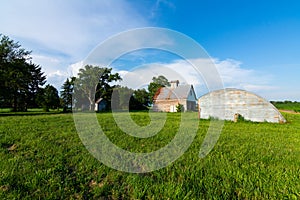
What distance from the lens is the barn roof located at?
35862mm

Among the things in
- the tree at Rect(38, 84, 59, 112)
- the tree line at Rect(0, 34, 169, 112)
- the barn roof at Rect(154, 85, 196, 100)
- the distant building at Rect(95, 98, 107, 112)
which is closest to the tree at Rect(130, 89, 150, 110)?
the tree line at Rect(0, 34, 169, 112)

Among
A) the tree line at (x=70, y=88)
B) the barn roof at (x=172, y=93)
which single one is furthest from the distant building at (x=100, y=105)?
the barn roof at (x=172, y=93)

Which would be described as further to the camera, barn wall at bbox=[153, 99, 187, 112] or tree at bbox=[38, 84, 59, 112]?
tree at bbox=[38, 84, 59, 112]

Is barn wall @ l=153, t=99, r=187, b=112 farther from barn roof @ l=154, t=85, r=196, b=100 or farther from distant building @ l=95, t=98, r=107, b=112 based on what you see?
distant building @ l=95, t=98, r=107, b=112

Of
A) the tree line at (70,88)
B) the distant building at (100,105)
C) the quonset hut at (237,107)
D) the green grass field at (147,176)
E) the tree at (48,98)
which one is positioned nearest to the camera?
the green grass field at (147,176)

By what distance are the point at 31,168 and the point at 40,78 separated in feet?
172

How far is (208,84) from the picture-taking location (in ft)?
18.0

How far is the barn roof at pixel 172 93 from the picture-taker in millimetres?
35862

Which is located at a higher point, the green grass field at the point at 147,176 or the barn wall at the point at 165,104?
the barn wall at the point at 165,104

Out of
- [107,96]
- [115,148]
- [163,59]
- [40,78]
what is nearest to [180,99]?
[107,96]

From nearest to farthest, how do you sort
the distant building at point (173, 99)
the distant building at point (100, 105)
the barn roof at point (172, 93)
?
the distant building at point (173, 99) < the barn roof at point (172, 93) < the distant building at point (100, 105)

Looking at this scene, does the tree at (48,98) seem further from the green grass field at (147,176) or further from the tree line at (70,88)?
the green grass field at (147,176)

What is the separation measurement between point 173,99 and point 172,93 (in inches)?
53.4

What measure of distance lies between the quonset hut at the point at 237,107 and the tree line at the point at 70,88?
16.4 feet
